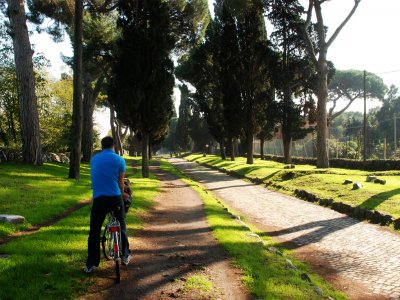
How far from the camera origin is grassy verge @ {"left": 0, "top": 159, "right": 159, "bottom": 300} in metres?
5.09

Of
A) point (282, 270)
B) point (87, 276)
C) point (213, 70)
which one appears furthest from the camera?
point (213, 70)

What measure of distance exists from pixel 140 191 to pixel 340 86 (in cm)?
5276

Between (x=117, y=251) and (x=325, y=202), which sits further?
(x=325, y=202)

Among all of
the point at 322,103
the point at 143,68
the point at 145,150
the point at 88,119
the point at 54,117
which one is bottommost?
the point at 145,150

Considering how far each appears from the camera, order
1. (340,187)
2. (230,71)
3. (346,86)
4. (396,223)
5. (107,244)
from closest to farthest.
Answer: (107,244) < (396,223) < (340,187) < (230,71) < (346,86)

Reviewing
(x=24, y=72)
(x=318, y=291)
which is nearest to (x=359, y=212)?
(x=318, y=291)

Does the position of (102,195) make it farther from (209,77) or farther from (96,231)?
(209,77)

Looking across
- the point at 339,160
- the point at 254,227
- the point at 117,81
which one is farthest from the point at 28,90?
the point at 339,160

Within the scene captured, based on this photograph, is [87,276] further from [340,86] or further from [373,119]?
[373,119]

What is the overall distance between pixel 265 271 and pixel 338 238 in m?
4.63

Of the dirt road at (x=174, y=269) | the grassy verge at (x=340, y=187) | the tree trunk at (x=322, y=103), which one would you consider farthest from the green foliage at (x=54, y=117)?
the dirt road at (x=174, y=269)

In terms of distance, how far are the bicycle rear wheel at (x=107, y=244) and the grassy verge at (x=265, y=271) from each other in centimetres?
204

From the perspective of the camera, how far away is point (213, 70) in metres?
44.7

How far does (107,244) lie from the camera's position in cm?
638
